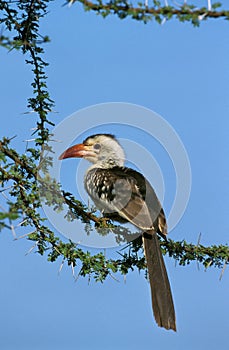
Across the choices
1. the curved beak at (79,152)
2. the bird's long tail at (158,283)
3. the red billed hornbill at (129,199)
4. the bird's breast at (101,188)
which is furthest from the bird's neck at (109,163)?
the bird's long tail at (158,283)

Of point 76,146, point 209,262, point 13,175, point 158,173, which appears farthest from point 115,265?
point 76,146

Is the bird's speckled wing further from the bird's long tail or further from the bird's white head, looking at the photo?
the bird's white head

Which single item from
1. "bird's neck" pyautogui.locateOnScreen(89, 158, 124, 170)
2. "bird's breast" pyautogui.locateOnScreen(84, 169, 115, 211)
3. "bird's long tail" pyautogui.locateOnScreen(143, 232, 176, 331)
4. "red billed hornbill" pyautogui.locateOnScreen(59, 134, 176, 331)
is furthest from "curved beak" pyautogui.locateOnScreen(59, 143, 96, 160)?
"bird's long tail" pyautogui.locateOnScreen(143, 232, 176, 331)

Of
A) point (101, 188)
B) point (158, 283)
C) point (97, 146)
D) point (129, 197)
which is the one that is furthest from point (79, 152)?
point (158, 283)

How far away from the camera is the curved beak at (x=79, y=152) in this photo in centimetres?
568

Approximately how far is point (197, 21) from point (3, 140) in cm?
145

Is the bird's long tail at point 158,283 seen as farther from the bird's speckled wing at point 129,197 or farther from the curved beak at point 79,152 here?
the curved beak at point 79,152

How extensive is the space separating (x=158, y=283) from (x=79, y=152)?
2.04m

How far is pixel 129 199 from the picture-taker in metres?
4.84

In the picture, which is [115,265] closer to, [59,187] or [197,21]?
[59,187]

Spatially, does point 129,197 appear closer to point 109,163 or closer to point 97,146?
point 109,163

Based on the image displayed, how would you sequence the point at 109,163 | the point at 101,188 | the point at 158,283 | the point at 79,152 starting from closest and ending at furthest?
the point at 158,283 → the point at 101,188 → the point at 79,152 → the point at 109,163

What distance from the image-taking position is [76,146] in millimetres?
5879

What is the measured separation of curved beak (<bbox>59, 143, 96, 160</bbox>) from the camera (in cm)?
568
